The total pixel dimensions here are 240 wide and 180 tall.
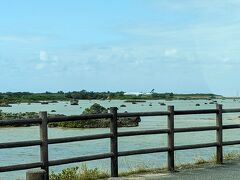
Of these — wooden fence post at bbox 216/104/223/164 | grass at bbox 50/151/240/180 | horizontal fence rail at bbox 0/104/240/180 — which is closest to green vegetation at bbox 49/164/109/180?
grass at bbox 50/151/240/180

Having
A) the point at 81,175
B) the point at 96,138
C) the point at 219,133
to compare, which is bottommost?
the point at 81,175

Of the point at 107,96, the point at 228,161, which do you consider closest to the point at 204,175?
the point at 228,161

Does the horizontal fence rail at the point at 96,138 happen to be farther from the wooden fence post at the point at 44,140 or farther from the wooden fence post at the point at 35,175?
the wooden fence post at the point at 35,175

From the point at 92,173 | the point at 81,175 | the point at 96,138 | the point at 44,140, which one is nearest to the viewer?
the point at 44,140

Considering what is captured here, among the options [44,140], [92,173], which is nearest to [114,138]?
[92,173]

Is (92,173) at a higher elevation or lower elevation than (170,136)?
lower

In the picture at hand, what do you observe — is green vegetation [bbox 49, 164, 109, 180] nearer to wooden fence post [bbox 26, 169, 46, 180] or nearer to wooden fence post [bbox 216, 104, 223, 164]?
wooden fence post [bbox 216, 104, 223, 164]

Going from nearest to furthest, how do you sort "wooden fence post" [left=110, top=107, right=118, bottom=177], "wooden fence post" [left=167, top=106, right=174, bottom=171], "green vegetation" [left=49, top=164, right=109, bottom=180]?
"green vegetation" [left=49, top=164, right=109, bottom=180] → "wooden fence post" [left=110, top=107, right=118, bottom=177] → "wooden fence post" [left=167, top=106, right=174, bottom=171]

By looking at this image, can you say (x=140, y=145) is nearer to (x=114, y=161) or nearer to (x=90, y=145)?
(x=90, y=145)

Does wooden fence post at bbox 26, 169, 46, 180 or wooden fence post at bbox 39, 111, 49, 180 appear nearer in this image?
wooden fence post at bbox 26, 169, 46, 180

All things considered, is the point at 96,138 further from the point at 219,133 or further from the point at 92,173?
the point at 219,133

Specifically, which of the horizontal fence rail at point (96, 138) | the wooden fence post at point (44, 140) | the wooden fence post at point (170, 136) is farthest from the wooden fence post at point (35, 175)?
the wooden fence post at point (170, 136)

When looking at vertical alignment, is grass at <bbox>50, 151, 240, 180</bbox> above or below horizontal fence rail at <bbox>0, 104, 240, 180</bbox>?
below

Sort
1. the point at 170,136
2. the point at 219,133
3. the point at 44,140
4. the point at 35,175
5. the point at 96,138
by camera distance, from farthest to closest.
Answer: the point at 219,133 → the point at 170,136 → the point at 96,138 → the point at 44,140 → the point at 35,175
